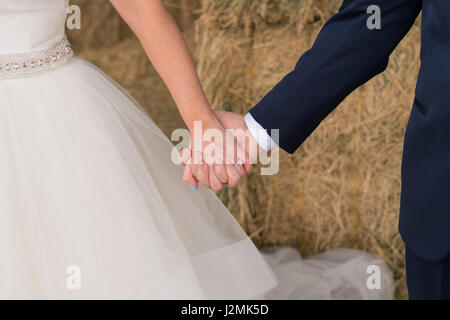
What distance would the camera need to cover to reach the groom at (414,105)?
0.70m

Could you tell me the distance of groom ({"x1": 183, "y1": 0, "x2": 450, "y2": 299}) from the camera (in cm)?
70

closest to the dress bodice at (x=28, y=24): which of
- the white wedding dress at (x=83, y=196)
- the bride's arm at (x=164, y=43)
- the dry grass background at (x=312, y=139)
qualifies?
the white wedding dress at (x=83, y=196)

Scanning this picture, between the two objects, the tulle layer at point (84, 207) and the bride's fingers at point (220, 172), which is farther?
the bride's fingers at point (220, 172)

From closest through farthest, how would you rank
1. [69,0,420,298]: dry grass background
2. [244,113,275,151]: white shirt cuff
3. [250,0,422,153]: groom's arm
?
[250,0,422,153]: groom's arm < [244,113,275,151]: white shirt cuff < [69,0,420,298]: dry grass background

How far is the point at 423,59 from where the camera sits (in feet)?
2.39

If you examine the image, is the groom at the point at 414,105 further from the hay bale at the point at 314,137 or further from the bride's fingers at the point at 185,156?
the hay bale at the point at 314,137

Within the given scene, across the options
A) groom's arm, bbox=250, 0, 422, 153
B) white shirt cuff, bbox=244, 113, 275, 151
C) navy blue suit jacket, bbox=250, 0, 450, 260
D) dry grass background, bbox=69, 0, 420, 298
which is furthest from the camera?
dry grass background, bbox=69, 0, 420, 298

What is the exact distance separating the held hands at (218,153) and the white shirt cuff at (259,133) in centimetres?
2

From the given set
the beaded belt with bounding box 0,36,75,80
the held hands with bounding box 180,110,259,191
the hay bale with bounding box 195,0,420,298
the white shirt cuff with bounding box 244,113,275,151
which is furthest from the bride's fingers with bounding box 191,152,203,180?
the hay bale with bounding box 195,0,420,298

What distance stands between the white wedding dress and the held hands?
5 centimetres

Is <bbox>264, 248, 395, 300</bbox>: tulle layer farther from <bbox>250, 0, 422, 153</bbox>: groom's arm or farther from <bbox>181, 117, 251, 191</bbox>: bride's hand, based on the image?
<bbox>250, 0, 422, 153</bbox>: groom's arm

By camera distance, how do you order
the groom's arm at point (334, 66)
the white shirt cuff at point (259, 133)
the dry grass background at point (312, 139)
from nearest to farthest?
the groom's arm at point (334, 66) < the white shirt cuff at point (259, 133) < the dry grass background at point (312, 139)
